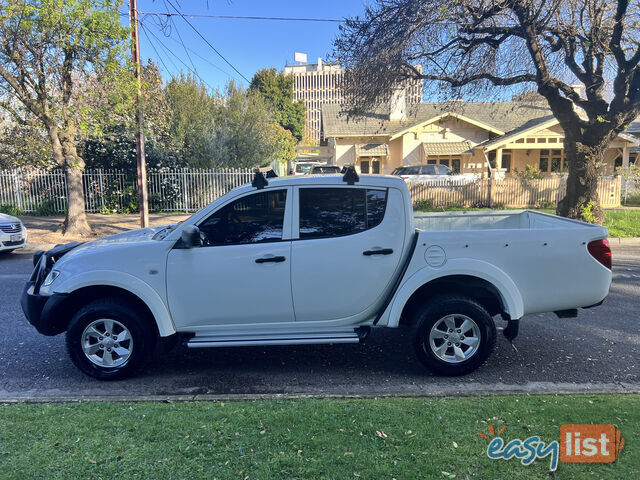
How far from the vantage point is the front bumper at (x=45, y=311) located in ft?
13.6

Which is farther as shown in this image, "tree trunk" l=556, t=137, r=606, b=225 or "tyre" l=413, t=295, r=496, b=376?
"tree trunk" l=556, t=137, r=606, b=225

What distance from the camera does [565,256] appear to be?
4191mm

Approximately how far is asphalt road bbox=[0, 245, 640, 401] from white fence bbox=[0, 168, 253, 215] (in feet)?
46.2

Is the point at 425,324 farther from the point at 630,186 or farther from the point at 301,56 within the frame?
the point at 301,56

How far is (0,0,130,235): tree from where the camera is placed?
11000 millimetres

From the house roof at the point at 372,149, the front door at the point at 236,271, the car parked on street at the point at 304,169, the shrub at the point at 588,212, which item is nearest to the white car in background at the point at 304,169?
the car parked on street at the point at 304,169

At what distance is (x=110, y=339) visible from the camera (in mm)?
4234

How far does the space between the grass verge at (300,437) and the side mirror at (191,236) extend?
1342 millimetres

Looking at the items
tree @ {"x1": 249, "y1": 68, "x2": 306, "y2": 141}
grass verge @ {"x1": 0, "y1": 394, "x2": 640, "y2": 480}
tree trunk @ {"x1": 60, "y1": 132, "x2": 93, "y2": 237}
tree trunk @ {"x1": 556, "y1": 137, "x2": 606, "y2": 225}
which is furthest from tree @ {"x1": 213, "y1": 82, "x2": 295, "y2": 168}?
tree @ {"x1": 249, "y1": 68, "x2": 306, "y2": 141}

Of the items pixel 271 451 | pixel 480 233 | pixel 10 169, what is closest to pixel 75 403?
pixel 271 451

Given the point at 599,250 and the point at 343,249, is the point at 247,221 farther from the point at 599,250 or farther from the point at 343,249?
the point at 599,250

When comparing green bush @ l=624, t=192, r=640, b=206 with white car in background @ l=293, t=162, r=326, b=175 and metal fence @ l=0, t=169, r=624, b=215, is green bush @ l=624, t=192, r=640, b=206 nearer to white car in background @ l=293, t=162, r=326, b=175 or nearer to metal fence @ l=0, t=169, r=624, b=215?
metal fence @ l=0, t=169, r=624, b=215

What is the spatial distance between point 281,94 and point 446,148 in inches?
1522

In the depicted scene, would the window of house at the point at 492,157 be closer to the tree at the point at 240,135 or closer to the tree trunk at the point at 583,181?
the tree at the point at 240,135
